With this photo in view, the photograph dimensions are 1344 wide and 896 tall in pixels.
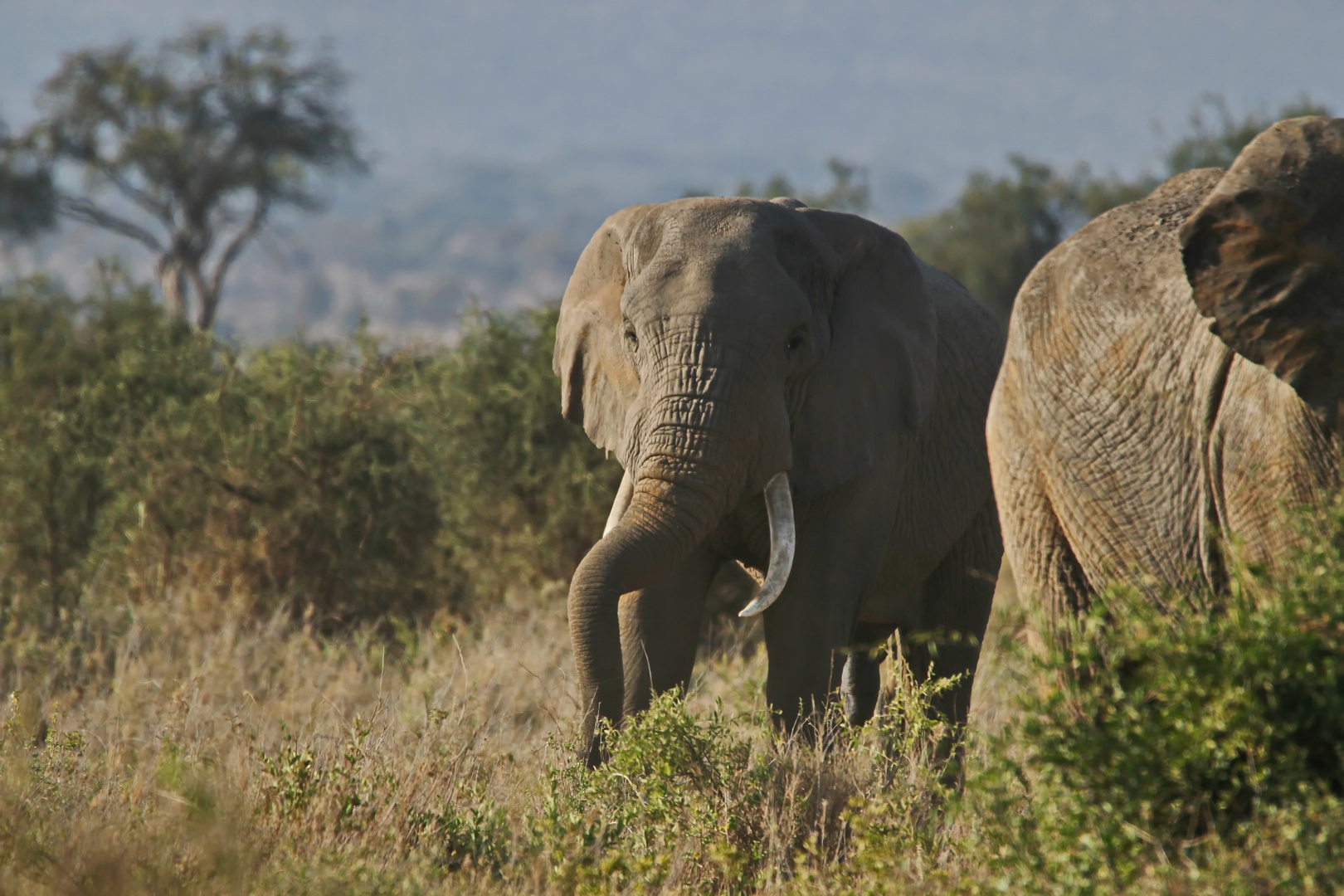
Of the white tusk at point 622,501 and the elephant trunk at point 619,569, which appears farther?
the white tusk at point 622,501

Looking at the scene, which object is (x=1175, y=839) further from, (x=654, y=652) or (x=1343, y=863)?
(x=654, y=652)

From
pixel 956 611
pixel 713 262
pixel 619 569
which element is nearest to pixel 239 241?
pixel 956 611

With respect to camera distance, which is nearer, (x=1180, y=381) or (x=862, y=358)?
(x=1180, y=381)

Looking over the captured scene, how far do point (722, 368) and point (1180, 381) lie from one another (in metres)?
2.04

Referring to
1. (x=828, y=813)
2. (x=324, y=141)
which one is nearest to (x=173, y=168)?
(x=324, y=141)

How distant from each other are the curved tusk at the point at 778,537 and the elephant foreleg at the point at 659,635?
35 centimetres

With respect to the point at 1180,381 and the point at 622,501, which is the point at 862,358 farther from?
the point at 1180,381

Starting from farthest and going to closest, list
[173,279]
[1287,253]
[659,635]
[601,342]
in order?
1. [173,279]
2. [601,342]
3. [659,635]
4. [1287,253]

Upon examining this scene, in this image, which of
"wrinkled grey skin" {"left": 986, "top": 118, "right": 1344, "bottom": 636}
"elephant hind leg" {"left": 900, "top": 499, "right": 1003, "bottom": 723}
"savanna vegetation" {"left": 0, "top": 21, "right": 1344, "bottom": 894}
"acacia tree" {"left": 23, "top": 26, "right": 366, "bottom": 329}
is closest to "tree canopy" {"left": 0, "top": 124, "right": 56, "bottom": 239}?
"acacia tree" {"left": 23, "top": 26, "right": 366, "bottom": 329}

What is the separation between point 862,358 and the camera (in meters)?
5.77

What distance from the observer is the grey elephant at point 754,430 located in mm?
5273

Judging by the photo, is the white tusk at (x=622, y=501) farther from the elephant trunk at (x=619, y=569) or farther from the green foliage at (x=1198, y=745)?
the green foliage at (x=1198, y=745)

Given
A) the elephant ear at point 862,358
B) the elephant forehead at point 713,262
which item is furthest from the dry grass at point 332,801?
the elephant forehead at point 713,262

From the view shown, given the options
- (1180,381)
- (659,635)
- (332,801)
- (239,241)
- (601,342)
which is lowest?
(332,801)
